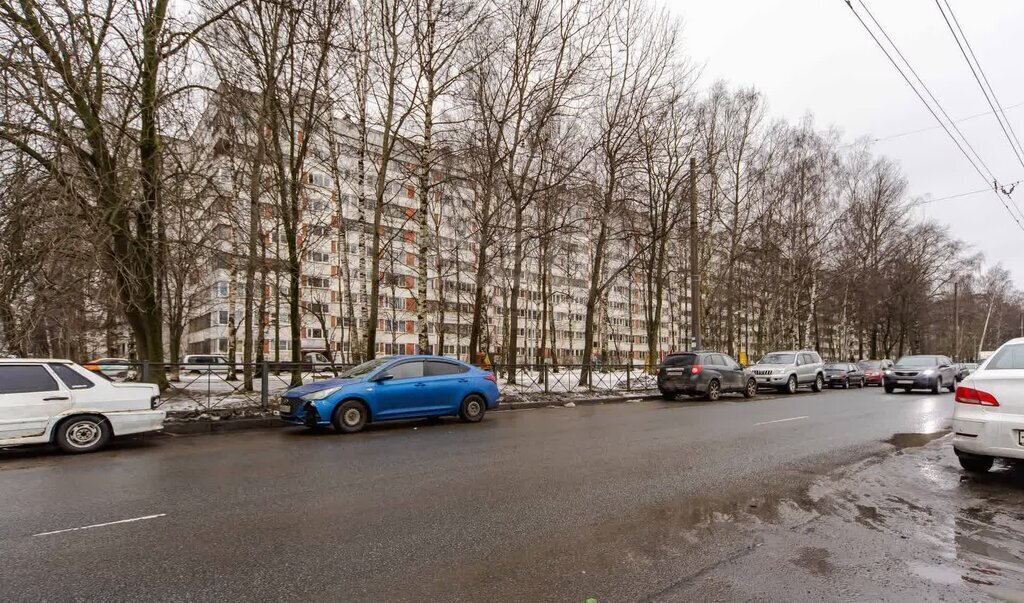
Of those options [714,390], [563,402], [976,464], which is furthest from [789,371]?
[976,464]

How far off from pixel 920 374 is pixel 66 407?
2682cm

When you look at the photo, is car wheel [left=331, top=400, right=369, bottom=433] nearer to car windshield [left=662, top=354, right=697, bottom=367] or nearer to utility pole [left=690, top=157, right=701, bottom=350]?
car windshield [left=662, top=354, right=697, bottom=367]

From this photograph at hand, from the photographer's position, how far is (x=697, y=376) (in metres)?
20.0

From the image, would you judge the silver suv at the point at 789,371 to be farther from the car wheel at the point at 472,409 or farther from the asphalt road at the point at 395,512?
the car wheel at the point at 472,409

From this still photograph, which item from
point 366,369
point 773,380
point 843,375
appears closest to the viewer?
point 366,369

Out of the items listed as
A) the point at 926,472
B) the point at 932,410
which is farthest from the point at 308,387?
the point at 932,410

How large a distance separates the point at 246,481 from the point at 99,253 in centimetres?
679

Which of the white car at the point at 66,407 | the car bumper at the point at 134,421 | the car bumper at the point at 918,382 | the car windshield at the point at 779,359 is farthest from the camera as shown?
the car windshield at the point at 779,359

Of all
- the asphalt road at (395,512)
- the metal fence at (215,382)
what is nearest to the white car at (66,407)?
the asphalt road at (395,512)

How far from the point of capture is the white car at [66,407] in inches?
348

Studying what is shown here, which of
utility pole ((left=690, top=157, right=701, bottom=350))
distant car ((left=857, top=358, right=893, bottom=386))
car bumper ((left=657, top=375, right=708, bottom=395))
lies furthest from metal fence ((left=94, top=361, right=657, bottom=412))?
distant car ((left=857, top=358, right=893, bottom=386))

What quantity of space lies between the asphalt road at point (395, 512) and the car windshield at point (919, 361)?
1594 cm

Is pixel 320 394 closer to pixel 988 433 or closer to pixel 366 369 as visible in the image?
pixel 366 369

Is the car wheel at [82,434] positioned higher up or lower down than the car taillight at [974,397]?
lower down
